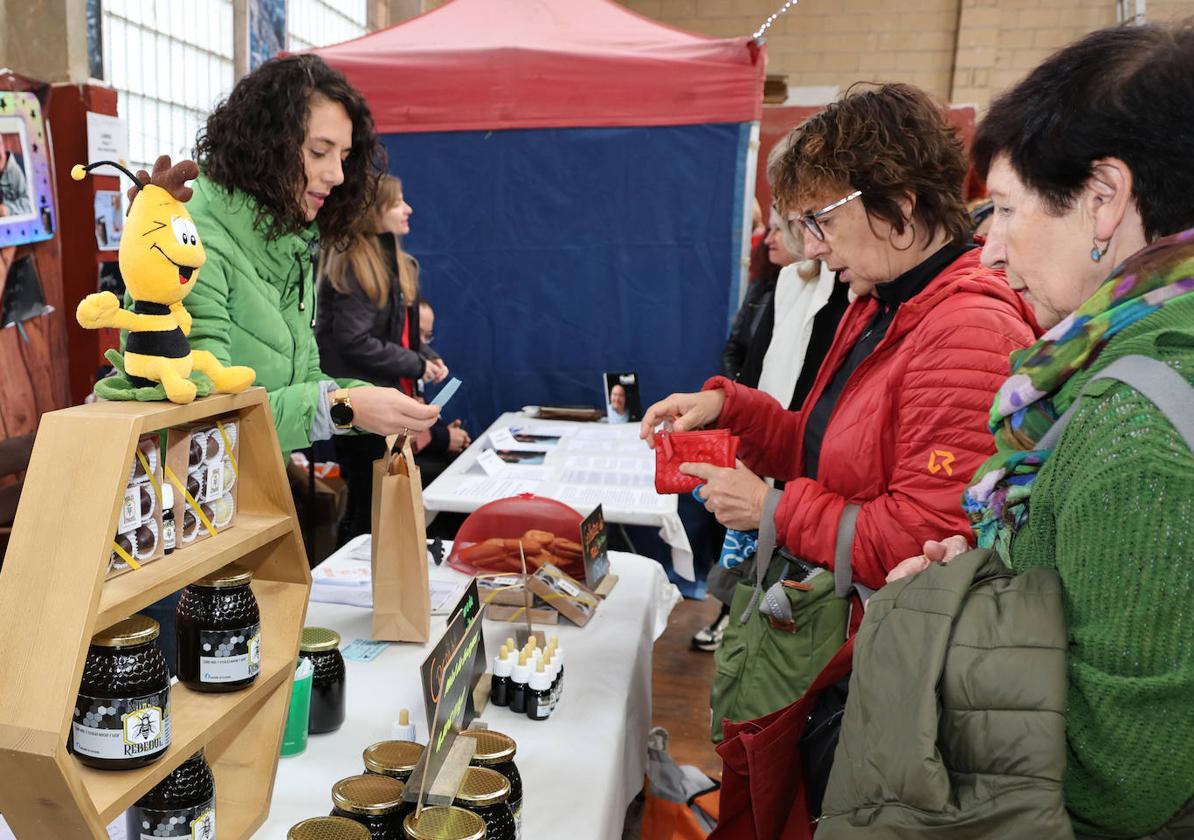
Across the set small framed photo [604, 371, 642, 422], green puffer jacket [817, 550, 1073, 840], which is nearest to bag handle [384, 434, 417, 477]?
green puffer jacket [817, 550, 1073, 840]

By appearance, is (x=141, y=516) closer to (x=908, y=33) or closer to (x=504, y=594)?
(x=504, y=594)

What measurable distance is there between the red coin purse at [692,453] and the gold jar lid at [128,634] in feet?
3.07

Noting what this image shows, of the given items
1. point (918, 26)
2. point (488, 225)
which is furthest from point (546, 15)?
point (918, 26)

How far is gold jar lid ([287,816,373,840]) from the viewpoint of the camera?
35.0 inches

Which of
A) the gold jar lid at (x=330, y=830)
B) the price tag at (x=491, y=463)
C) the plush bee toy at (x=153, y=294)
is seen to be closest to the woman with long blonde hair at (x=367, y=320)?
the price tag at (x=491, y=463)

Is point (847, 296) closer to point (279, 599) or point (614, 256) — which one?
point (279, 599)

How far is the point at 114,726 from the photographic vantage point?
0.84 metres

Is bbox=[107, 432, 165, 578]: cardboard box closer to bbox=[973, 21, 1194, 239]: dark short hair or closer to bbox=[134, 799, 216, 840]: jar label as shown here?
bbox=[134, 799, 216, 840]: jar label

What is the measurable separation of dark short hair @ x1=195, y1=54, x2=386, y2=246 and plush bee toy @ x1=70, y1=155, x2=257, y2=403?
0.71 m

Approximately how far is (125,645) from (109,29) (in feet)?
15.3

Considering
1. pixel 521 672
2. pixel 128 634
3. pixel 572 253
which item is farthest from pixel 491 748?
pixel 572 253

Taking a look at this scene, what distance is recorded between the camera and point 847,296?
220cm

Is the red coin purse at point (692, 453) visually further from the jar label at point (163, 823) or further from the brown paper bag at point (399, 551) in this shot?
the jar label at point (163, 823)

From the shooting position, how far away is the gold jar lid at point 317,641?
1.29m
